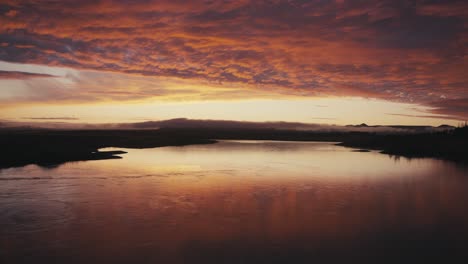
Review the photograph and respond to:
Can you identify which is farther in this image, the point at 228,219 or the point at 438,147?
the point at 438,147

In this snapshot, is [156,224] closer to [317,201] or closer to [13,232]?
[13,232]

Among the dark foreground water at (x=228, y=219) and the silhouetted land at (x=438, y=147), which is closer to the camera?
the dark foreground water at (x=228, y=219)

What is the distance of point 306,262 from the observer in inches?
486

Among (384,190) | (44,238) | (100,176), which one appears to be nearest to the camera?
(44,238)

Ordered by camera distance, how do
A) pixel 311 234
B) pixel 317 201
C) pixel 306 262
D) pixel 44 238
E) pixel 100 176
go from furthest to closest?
1. pixel 100 176
2. pixel 317 201
3. pixel 311 234
4. pixel 44 238
5. pixel 306 262

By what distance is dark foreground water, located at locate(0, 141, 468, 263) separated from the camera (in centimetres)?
1305

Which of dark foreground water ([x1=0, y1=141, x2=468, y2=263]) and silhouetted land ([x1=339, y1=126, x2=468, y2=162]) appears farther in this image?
silhouetted land ([x1=339, y1=126, x2=468, y2=162])

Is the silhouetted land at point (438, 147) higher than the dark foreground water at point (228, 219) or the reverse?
higher

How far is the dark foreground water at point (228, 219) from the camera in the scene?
13.0 meters

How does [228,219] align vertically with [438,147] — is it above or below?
below

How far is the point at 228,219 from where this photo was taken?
17797 mm

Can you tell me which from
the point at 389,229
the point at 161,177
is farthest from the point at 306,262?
the point at 161,177

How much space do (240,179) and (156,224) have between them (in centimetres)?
1545

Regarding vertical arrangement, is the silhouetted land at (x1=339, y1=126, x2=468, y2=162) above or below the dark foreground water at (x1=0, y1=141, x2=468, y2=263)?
above
